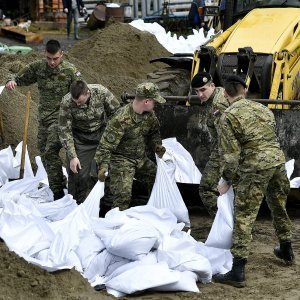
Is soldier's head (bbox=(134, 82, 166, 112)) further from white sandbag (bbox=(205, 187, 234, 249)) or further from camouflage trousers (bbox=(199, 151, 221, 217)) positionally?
white sandbag (bbox=(205, 187, 234, 249))

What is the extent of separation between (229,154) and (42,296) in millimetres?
1875

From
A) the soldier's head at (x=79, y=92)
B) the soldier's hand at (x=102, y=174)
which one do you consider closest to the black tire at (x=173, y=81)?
the soldier's head at (x=79, y=92)

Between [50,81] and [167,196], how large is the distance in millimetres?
2182

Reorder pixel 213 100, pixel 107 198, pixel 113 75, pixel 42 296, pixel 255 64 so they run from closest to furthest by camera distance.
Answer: pixel 42 296, pixel 213 100, pixel 107 198, pixel 255 64, pixel 113 75

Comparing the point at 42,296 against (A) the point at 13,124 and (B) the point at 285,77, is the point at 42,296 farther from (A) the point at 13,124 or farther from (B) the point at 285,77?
(A) the point at 13,124

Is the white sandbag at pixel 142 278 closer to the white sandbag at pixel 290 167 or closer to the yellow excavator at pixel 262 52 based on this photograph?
the white sandbag at pixel 290 167

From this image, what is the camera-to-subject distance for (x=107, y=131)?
8336mm

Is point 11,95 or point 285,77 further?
point 11,95

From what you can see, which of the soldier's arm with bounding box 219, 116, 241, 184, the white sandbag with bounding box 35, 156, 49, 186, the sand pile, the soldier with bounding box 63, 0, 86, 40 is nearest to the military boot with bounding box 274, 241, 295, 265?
the soldier's arm with bounding box 219, 116, 241, 184

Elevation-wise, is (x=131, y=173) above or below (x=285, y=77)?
A: below

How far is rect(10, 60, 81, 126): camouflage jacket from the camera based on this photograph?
9656mm

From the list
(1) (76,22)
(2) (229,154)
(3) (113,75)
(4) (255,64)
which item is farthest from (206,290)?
(1) (76,22)

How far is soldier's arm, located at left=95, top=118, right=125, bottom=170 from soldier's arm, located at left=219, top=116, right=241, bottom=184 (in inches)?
56.8

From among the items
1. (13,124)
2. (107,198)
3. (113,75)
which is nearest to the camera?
(107,198)
